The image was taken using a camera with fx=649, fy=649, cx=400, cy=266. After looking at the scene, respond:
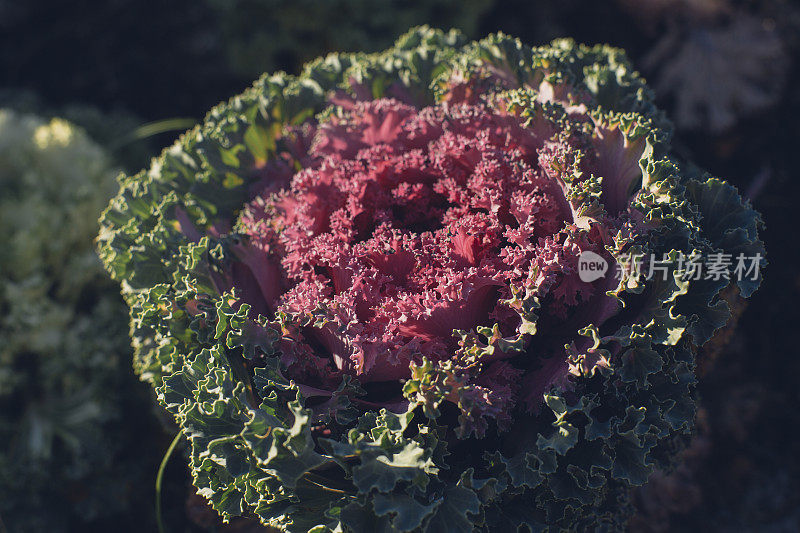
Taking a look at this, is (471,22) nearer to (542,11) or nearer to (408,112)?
(542,11)

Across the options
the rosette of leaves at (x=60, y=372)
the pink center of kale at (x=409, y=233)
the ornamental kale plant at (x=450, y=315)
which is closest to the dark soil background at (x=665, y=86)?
the rosette of leaves at (x=60, y=372)

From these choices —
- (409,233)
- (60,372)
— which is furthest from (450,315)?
(60,372)

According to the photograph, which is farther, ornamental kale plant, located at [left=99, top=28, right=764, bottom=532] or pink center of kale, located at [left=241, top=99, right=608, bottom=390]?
pink center of kale, located at [left=241, top=99, right=608, bottom=390]

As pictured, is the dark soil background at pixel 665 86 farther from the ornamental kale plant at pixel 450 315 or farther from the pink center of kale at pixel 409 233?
the pink center of kale at pixel 409 233

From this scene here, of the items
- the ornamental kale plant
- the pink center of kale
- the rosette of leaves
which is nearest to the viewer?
the ornamental kale plant

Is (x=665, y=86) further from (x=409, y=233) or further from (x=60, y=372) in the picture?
(x=60, y=372)

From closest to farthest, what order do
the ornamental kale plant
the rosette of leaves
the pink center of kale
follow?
the ornamental kale plant
the pink center of kale
the rosette of leaves

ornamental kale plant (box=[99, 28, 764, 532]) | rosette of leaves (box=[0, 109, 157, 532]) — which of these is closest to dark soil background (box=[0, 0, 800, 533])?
rosette of leaves (box=[0, 109, 157, 532])

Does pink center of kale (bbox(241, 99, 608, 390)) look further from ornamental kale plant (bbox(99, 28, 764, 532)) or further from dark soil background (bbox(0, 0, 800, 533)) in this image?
dark soil background (bbox(0, 0, 800, 533))
